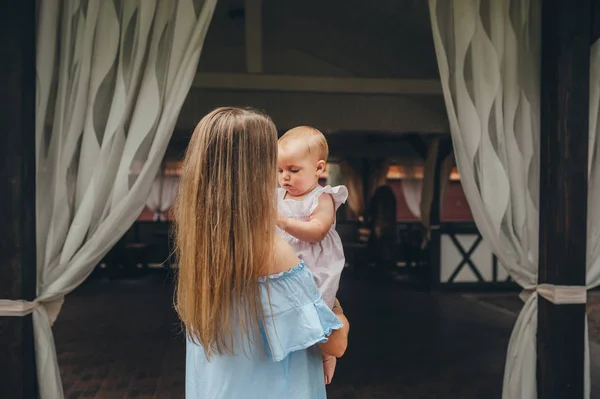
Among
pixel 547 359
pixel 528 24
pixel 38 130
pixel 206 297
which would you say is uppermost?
pixel 528 24

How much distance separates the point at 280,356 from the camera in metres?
1.20

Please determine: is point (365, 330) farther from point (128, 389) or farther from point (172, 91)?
point (172, 91)

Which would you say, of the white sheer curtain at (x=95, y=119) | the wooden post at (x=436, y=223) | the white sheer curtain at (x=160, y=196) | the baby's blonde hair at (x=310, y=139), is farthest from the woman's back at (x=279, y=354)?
the white sheer curtain at (x=160, y=196)

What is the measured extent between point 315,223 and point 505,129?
1.78 m

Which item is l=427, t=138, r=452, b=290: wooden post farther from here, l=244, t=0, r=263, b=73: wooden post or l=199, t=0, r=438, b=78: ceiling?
l=244, t=0, r=263, b=73: wooden post

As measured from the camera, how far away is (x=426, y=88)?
466cm

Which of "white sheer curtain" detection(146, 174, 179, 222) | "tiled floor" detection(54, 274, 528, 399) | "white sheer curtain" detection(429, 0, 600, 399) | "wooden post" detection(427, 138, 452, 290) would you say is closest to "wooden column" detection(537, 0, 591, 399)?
"white sheer curtain" detection(429, 0, 600, 399)

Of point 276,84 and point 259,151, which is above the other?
point 276,84

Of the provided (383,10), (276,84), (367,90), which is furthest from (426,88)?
(276,84)

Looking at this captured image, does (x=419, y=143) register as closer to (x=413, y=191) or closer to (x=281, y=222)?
(x=413, y=191)

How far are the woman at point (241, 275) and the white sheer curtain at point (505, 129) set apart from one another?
177 cm

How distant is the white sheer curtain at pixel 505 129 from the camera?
2.72 metres

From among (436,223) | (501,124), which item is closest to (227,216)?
(501,124)

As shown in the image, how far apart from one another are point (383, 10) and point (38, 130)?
11.7 feet
